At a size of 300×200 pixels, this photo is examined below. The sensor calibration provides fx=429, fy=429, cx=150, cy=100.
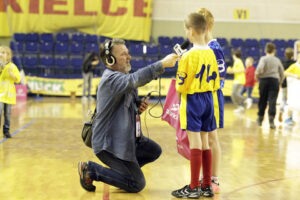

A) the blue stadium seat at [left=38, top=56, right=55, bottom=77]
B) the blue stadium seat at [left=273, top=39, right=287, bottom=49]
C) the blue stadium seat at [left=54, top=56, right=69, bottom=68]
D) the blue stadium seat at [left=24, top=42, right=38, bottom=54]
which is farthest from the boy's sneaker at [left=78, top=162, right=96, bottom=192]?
the blue stadium seat at [left=273, top=39, right=287, bottom=49]

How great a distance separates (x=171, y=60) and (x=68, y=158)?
2.34m

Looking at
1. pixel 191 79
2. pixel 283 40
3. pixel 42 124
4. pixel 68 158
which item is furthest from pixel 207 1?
pixel 191 79

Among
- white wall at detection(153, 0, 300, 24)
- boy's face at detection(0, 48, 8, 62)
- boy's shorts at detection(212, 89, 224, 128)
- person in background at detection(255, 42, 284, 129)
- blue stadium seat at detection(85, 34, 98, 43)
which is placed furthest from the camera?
white wall at detection(153, 0, 300, 24)

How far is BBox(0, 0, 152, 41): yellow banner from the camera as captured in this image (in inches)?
674

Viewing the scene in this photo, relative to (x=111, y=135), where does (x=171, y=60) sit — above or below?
above

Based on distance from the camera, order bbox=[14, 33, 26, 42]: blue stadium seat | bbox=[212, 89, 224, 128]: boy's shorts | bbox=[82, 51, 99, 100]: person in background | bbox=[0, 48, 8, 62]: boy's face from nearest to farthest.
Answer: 1. bbox=[212, 89, 224, 128]: boy's shorts
2. bbox=[0, 48, 8, 62]: boy's face
3. bbox=[82, 51, 99, 100]: person in background
4. bbox=[14, 33, 26, 42]: blue stadium seat

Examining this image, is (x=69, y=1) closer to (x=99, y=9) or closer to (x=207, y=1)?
(x=99, y=9)

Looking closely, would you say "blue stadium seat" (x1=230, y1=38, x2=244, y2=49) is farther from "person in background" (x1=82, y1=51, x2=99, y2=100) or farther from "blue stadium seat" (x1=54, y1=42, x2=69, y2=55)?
"blue stadium seat" (x1=54, y1=42, x2=69, y2=55)

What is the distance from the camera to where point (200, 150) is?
3.44m

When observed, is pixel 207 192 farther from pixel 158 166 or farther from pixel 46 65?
pixel 46 65

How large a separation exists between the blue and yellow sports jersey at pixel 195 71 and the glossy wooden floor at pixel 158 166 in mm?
926

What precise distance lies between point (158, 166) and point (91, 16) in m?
13.3

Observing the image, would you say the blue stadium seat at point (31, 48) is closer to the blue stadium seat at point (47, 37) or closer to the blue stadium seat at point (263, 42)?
the blue stadium seat at point (47, 37)

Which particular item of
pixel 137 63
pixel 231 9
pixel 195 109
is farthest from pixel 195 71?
pixel 231 9
